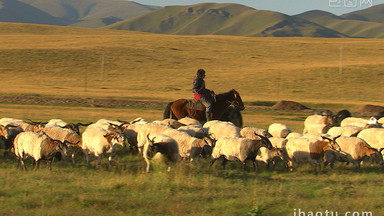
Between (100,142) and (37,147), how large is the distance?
1477mm

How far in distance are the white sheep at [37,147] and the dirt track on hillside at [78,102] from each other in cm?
1925

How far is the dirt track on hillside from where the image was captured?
30.3 m

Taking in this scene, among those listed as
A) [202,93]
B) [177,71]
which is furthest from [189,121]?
[177,71]

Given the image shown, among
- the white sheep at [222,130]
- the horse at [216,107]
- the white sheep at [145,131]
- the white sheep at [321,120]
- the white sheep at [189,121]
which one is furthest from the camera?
the white sheep at [321,120]

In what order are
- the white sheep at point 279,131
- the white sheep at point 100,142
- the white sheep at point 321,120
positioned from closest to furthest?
the white sheep at point 100,142 → the white sheep at point 279,131 → the white sheep at point 321,120

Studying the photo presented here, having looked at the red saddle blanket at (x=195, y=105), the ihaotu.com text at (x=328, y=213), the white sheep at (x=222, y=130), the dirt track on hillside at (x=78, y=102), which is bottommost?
the dirt track on hillside at (x=78, y=102)

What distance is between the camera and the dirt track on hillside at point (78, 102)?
3033cm

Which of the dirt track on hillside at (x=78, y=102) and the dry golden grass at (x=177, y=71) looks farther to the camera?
the dry golden grass at (x=177, y=71)

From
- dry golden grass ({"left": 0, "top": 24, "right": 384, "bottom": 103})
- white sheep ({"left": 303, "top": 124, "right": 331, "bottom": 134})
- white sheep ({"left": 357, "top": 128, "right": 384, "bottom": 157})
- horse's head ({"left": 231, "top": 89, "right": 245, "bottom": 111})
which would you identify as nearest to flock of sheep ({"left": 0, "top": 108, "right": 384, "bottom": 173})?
white sheep ({"left": 357, "top": 128, "right": 384, "bottom": 157})

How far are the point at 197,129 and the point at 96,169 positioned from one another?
323 cm

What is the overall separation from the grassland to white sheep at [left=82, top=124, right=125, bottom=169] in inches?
15.0

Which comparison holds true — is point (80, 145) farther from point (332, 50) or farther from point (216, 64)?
point (332, 50)

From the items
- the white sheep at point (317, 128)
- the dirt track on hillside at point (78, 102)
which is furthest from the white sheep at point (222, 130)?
the dirt track on hillside at point (78, 102)

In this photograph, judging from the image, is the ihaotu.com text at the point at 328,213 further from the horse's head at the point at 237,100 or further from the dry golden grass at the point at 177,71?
the dry golden grass at the point at 177,71
